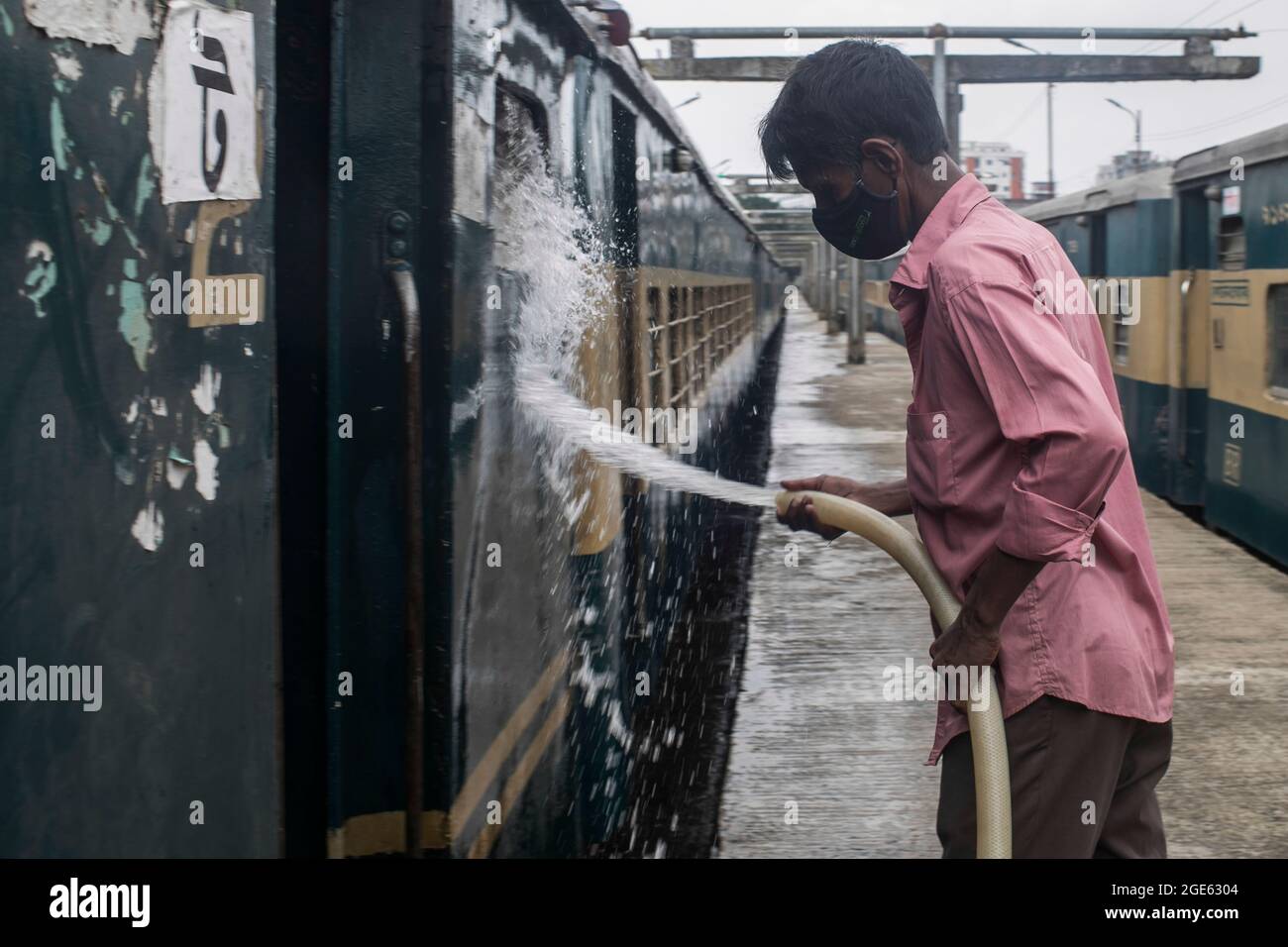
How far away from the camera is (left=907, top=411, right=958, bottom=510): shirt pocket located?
2043 mm

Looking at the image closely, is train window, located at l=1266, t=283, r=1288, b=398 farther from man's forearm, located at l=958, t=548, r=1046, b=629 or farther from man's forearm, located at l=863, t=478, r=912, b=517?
man's forearm, located at l=958, t=548, r=1046, b=629

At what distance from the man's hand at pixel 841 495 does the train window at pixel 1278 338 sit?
6.05 meters

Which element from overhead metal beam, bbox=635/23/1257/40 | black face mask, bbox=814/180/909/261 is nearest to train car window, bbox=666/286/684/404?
black face mask, bbox=814/180/909/261

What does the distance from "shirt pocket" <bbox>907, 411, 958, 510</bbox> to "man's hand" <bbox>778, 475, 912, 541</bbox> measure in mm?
334

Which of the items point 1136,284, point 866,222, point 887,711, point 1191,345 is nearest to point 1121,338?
point 1136,284

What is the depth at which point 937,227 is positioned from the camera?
82.8 inches

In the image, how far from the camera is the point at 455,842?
232cm

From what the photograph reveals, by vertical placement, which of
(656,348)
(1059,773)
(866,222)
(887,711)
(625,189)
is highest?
(625,189)

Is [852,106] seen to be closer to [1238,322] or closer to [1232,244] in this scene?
[1238,322]

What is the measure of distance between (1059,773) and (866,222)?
3.05ft

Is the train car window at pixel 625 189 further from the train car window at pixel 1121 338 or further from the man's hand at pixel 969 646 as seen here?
the train car window at pixel 1121 338

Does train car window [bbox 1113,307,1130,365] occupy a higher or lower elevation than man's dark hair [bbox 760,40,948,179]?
lower
